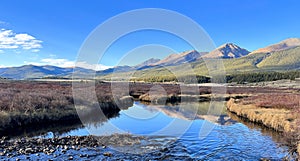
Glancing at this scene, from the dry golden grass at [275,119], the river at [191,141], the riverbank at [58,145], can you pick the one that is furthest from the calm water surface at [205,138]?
the riverbank at [58,145]

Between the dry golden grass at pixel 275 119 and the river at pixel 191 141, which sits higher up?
the dry golden grass at pixel 275 119

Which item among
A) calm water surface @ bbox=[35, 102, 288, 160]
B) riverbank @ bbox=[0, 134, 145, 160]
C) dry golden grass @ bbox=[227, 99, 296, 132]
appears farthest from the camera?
dry golden grass @ bbox=[227, 99, 296, 132]

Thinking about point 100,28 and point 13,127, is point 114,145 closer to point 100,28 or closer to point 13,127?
point 13,127

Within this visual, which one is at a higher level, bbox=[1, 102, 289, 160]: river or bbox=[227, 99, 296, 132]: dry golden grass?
bbox=[227, 99, 296, 132]: dry golden grass

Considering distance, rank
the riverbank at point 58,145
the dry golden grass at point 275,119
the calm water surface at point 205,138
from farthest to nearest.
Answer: the dry golden grass at point 275,119 → the calm water surface at point 205,138 → the riverbank at point 58,145

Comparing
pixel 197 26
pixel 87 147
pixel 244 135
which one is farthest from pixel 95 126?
pixel 197 26

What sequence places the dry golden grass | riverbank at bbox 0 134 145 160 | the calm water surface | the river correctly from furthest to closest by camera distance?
1. the dry golden grass
2. the calm water surface
3. the river
4. riverbank at bbox 0 134 145 160

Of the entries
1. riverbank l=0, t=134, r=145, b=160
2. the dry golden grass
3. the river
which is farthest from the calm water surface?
riverbank l=0, t=134, r=145, b=160

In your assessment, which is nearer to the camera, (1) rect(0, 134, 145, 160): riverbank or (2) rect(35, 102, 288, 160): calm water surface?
(1) rect(0, 134, 145, 160): riverbank

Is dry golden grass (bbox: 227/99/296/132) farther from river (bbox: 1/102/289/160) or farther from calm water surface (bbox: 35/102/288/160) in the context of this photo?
calm water surface (bbox: 35/102/288/160)

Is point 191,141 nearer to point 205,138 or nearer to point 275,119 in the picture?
point 205,138

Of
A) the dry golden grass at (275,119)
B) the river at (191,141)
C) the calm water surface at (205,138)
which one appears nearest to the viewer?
the river at (191,141)

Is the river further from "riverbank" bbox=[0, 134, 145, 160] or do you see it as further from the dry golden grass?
the dry golden grass

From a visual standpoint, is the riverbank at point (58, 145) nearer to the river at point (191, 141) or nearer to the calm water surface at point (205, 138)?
the river at point (191, 141)
